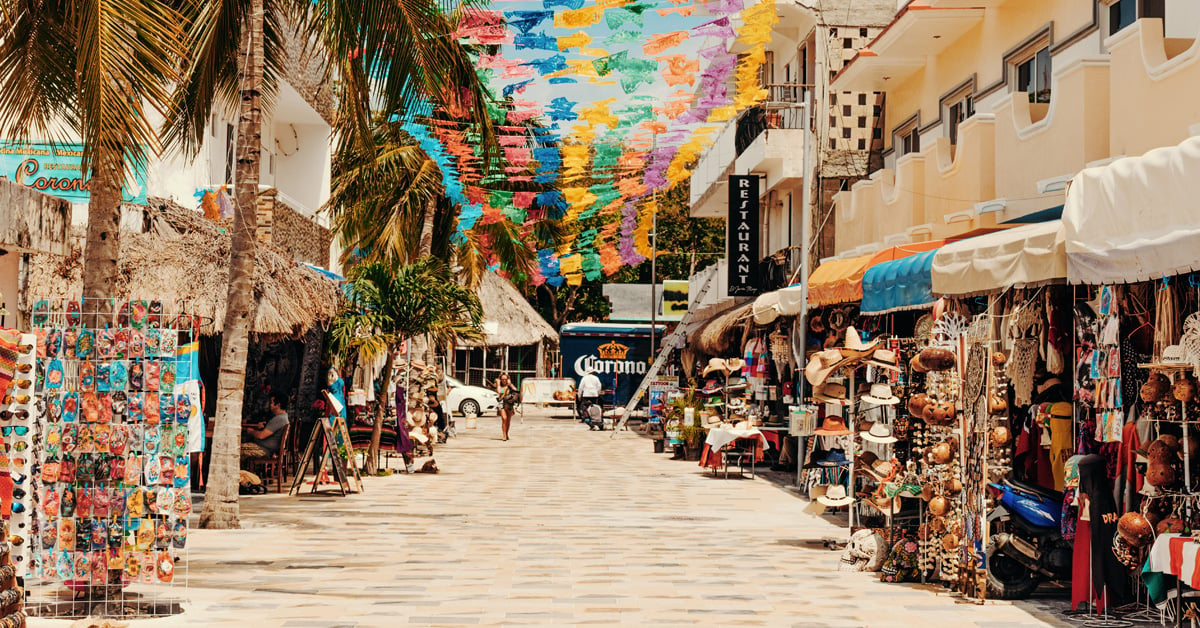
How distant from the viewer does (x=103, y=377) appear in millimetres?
9352

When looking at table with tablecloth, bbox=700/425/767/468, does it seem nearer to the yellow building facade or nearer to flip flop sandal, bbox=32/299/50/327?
the yellow building facade

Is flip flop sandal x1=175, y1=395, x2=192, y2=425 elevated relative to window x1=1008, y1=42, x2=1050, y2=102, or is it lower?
lower

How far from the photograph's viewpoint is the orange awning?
611 inches

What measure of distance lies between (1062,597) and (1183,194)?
401cm

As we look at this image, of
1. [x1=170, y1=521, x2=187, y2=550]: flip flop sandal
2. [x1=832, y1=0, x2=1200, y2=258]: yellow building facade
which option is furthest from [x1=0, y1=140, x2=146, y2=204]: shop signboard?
[x1=832, y1=0, x2=1200, y2=258]: yellow building facade

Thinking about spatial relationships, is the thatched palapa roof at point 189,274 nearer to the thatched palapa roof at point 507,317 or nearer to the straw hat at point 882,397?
the straw hat at point 882,397

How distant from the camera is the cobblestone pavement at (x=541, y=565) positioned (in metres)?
9.62

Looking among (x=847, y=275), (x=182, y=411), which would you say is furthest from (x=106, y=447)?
(x=847, y=275)

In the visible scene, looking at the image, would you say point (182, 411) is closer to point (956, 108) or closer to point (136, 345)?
point (136, 345)

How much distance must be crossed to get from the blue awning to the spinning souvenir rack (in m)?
6.69

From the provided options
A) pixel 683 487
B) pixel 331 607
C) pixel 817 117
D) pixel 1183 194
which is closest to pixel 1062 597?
pixel 1183 194

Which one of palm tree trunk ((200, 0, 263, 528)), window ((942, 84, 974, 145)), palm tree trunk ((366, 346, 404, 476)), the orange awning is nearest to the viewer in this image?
palm tree trunk ((200, 0, 263, 528))

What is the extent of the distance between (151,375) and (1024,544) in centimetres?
674

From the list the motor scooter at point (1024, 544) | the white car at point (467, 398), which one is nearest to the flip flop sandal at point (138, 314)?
the motor scooter at point (1024, 544)
